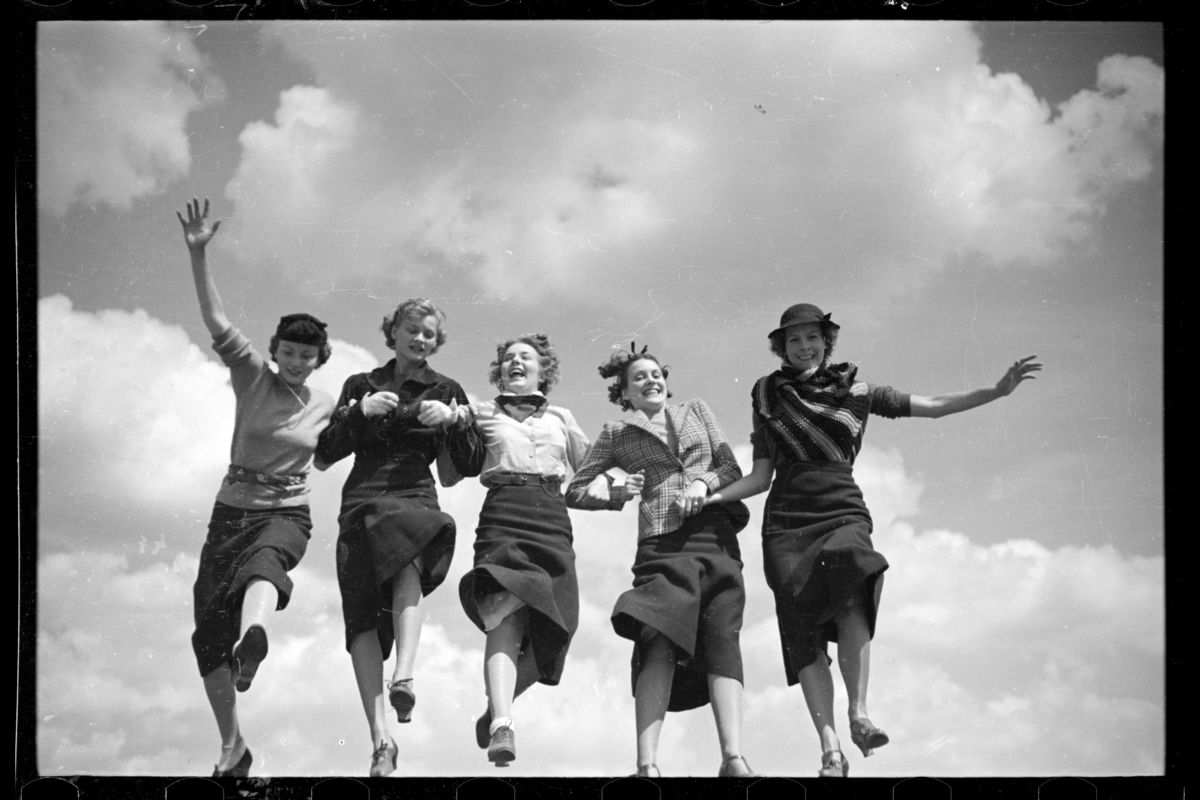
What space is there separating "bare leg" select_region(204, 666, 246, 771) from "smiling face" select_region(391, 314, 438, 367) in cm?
188

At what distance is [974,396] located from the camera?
7.86m

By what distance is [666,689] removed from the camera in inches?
296

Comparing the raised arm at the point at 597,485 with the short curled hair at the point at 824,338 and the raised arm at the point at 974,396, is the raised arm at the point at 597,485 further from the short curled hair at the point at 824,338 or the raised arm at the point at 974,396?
the raised arm at the point at 974,396

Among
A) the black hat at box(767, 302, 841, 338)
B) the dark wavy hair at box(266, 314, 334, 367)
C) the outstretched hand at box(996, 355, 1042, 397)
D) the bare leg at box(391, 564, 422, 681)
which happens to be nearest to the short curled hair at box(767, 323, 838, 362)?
the black hat at box(767, 302, 841, 338)

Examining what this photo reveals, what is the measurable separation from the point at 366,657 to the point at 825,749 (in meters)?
2.37

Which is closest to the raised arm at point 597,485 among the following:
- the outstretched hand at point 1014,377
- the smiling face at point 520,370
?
the smiling face at point 520,370

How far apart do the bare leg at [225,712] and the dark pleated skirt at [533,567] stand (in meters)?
1.29

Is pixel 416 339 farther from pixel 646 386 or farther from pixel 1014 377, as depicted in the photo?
pixel 1014 377

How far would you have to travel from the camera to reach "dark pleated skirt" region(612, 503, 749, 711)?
7.50m

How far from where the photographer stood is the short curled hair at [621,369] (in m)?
8.00

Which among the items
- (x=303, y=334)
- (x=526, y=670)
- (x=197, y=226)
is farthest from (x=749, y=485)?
(x=197, y=226)
